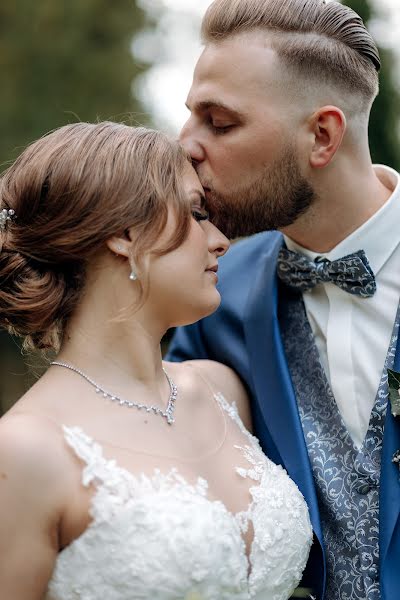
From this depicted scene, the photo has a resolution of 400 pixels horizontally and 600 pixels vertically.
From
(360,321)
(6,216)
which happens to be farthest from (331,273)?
(6,216)

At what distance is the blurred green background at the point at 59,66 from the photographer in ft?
40.5

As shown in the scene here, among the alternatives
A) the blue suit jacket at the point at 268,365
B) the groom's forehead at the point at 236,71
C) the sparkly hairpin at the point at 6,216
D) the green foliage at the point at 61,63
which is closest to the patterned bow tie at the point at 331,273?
the blue suit jacket at the point at 268,365

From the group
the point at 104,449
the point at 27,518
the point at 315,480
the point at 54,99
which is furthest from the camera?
the point at 54,99

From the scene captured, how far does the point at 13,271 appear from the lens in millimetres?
3086

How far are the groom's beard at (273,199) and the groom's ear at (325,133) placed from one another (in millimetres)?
95

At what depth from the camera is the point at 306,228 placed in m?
3.85

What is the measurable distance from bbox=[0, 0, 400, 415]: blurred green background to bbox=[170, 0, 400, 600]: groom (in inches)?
335

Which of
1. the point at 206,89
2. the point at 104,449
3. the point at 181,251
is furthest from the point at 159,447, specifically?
the point at 206,89

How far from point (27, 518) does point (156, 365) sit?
0.79 m

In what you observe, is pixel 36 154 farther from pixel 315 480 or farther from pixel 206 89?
pixel 315 480

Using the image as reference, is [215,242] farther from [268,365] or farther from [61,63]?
[61,63]

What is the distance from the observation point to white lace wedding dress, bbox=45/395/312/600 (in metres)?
2.71

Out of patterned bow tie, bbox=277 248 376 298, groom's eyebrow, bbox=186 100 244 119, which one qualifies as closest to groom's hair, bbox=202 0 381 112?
groom's eyebrow, bbox=186 100 244 119

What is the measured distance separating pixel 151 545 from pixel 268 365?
1135 millimetres
